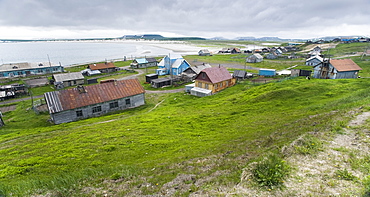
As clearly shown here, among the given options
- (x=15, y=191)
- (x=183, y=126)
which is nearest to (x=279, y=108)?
A: (x=183, y=126)

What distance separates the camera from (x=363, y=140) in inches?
473

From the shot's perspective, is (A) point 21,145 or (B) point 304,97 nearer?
(A) point 21,145

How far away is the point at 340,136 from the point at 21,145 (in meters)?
30.5

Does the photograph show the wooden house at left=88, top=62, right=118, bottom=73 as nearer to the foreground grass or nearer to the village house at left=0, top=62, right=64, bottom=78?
the village house at left=0, top=62, right=64, bottom=78

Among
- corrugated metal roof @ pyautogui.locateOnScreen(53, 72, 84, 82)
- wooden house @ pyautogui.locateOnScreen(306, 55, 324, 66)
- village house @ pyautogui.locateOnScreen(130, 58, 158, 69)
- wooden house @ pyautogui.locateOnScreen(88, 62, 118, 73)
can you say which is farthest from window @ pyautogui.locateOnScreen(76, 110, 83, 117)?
wooden house @ pyautogui.locateOnScreen(306, 55, 324, 66)

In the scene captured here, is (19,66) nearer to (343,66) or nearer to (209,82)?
(209,82)

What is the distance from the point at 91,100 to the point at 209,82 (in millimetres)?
26300

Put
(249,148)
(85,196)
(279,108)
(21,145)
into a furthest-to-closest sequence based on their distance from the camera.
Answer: (279,108), (21,145), (249,148), (85,196)

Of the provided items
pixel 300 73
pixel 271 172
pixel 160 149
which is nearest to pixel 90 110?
pixel 160 149

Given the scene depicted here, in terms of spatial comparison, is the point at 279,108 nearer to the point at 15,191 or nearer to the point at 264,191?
the point at 264,191

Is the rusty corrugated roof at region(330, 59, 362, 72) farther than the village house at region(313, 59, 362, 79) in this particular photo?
No

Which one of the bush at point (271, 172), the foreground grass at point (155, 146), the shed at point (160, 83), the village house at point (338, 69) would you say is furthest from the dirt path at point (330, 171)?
the shed at point (160, 83)

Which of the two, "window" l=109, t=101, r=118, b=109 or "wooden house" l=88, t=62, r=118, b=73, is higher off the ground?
"wooden house" l=88, t=62, r=118, b=73

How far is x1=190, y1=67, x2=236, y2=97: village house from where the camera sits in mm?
46031
